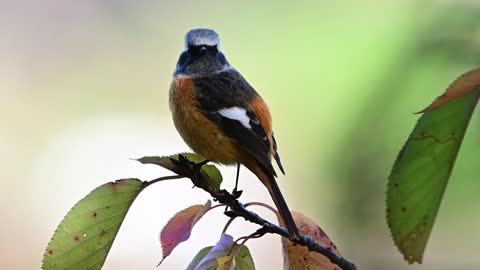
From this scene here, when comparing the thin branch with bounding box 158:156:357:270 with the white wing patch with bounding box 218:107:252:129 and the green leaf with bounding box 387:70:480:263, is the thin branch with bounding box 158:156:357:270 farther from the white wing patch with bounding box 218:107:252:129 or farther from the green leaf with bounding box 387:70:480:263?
the white wing patch with bounding box 218:107:252:129

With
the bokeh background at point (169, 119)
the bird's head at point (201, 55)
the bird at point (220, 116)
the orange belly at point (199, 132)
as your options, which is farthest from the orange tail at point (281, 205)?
the bokeh background at point (169, 119)

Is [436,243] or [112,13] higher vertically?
[112,13]

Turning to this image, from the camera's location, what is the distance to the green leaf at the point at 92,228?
5.25 ft

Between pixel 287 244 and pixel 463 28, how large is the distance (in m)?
0.60

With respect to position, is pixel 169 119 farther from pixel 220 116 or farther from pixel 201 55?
pixel 220 116

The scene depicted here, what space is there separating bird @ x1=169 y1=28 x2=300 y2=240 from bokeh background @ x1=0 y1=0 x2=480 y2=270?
0.55 meters

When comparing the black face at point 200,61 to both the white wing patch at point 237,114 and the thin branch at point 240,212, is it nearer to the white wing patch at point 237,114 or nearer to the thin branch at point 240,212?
the white wing patch at point 237,114

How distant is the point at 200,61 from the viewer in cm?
262

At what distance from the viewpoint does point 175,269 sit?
14.5 ft

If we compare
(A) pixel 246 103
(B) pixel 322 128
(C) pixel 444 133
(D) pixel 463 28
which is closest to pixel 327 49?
(B) pixel 322 128

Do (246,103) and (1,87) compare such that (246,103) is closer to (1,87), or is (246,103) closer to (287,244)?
(287,244)

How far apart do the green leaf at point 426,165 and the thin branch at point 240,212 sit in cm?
23

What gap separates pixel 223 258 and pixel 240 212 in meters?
0.12

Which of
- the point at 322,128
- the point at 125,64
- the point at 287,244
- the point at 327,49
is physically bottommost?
the point at 287,244
